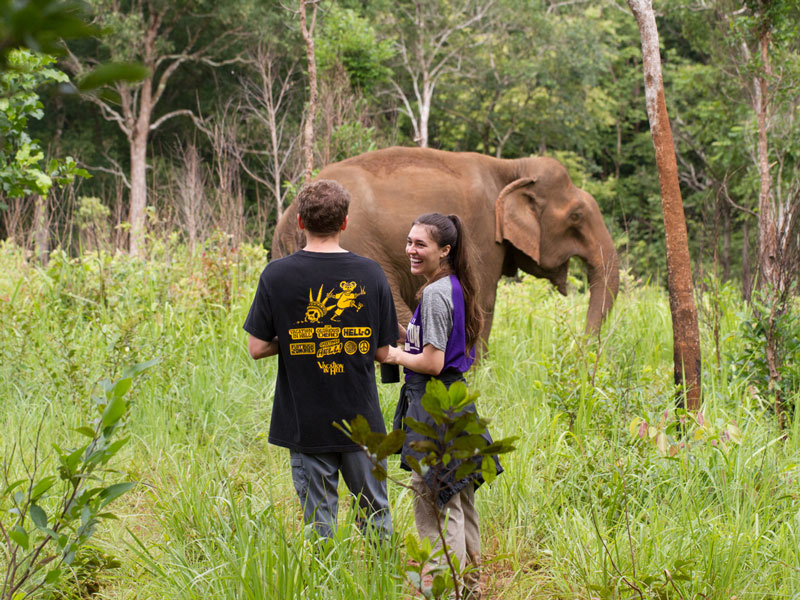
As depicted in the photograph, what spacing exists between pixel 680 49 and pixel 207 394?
93.3 feet

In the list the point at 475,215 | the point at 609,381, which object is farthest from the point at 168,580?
the point at 475,215

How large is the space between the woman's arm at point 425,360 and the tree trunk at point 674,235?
2501mm

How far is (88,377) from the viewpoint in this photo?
5262 millimetres

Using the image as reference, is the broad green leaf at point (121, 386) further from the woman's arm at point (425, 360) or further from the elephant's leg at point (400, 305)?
the elephant's leg at point (400, 305)

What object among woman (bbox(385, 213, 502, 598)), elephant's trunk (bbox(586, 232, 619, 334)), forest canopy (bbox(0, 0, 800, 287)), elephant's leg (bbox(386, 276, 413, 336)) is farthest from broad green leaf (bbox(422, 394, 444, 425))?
forest canopy (bbox(0, 0, 800, 287))

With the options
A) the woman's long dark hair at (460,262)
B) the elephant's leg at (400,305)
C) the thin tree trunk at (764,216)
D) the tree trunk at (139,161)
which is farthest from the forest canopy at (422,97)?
the woman's long dark hair at (460,262)

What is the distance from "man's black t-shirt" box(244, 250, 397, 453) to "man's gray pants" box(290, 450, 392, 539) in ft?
0.31

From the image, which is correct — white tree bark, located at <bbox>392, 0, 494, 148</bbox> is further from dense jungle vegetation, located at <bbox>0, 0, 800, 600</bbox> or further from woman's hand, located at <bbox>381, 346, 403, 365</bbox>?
woman's hand, located at <bbox>381, 346, 403, 365</bbox>

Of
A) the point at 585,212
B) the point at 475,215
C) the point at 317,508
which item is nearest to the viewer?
the point at 317,508

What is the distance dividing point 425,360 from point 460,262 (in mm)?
424

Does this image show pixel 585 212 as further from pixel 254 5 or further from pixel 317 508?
pixel 254 5

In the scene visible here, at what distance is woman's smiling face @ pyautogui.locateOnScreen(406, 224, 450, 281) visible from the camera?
308 cm

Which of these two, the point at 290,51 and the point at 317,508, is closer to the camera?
the point at 317,508

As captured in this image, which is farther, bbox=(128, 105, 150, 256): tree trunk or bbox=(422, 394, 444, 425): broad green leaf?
bbox=(128, 105, 150, 256): tree trunk
